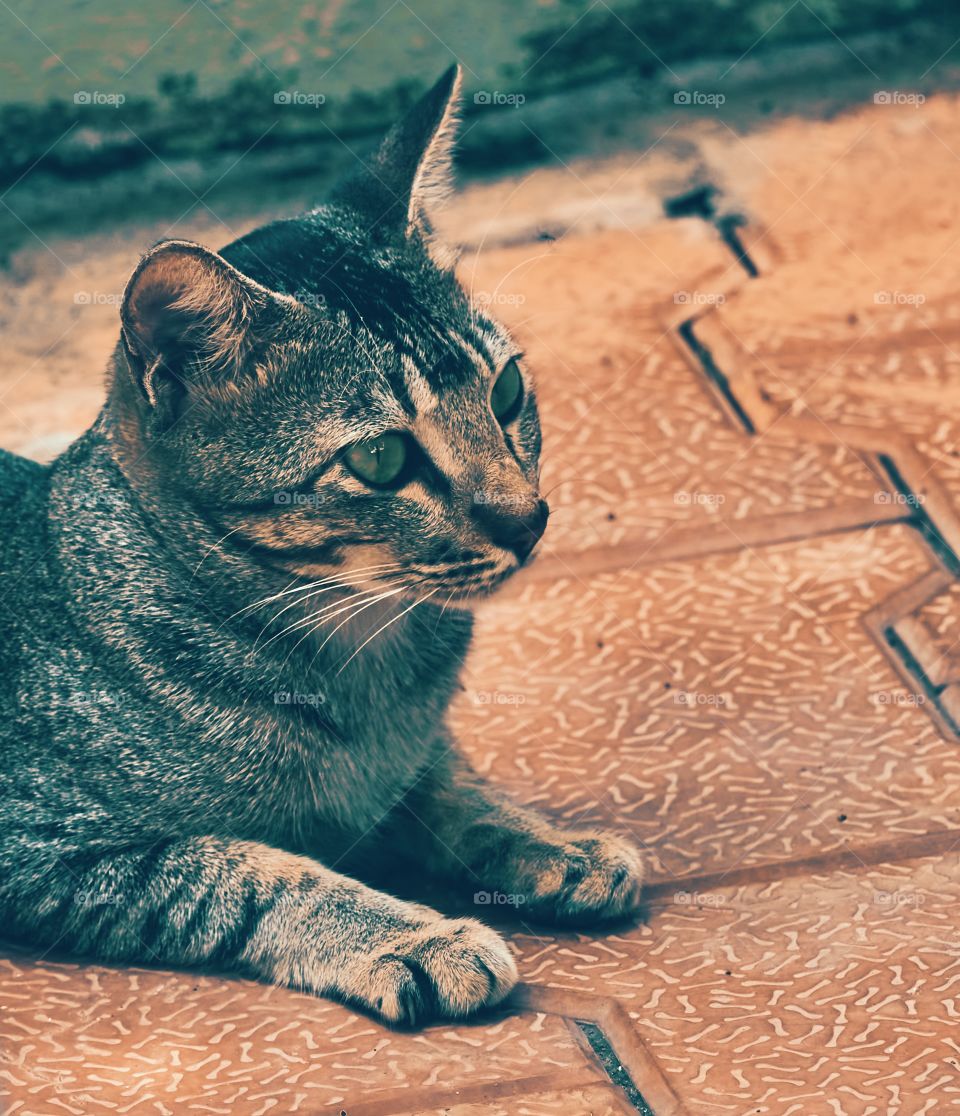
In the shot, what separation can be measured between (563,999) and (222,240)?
280cm

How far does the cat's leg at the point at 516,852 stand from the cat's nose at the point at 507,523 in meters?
0.52

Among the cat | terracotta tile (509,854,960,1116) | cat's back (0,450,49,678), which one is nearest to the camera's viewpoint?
terracotta tile (509,854,960,1116)

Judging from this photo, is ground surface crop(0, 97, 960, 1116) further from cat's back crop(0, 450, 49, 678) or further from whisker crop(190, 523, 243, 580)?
whisker crop(190, 523, 243, 580)

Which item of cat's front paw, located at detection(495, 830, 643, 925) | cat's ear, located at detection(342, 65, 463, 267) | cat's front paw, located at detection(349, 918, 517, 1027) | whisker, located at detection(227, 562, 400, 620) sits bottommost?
cat's front paw, located at detection(349, 918, 517, 1027)

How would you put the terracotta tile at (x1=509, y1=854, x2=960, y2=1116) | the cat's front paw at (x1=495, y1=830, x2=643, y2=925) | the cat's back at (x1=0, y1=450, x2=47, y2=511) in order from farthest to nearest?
the cat's back at (x1=0, y1=450, x2=47, y2=511) < the cat's front paw at (x1=495, y1=830, x2=643, y2=925) < the terracotta tile at (x1=509, y1=854, x2=960, y2=1116)

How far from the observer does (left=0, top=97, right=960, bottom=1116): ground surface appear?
2162mm

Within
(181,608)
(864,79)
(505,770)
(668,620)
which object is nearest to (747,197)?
(864,79)

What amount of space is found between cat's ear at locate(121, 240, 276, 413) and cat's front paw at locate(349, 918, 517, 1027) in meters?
0.89

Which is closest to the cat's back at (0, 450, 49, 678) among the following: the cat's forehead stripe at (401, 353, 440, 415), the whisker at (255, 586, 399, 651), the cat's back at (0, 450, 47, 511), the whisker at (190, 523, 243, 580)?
the cat's back at (0, 450, 47, 511)

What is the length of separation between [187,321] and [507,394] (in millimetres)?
554

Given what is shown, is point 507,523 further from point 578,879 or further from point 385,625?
point 578,879

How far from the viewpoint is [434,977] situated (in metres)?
2.25

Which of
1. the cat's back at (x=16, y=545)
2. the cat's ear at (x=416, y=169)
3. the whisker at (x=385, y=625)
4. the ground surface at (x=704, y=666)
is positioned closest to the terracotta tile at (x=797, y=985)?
the ground surface at (x=704, y=666)

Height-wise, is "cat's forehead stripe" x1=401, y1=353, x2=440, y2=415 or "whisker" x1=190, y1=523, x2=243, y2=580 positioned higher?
"cat's forehead stripe" x1=401, y1=353, x2=440, y2=415
